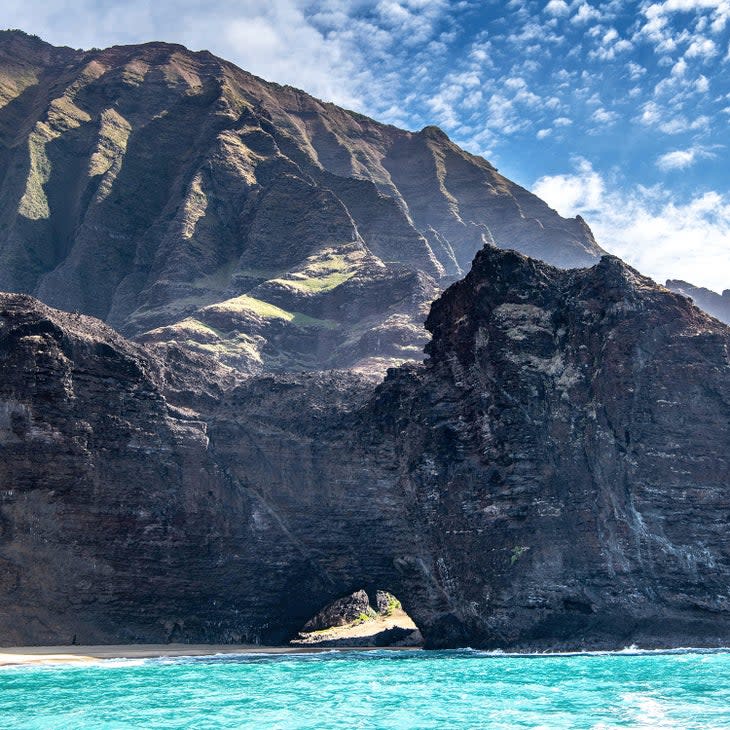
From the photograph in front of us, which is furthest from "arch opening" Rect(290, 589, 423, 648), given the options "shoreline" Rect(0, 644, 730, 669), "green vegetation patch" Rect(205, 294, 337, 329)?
"green vegetation patch" Rect(205, 294, 337, 329)

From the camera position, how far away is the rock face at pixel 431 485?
176ft

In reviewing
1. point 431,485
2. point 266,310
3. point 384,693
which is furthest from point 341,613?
point 266,310

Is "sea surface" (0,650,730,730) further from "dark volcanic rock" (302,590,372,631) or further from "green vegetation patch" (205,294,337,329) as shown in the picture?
"green vegetation patch" (205,294,337,329)

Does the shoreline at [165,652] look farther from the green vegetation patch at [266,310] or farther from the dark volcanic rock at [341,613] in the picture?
the green vegetation patch at [266,310]

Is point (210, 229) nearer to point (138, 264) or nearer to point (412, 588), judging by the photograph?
point (138, 264)

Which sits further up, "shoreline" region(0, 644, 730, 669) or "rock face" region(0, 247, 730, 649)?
"rock face" region(0, 247, 730, 649)

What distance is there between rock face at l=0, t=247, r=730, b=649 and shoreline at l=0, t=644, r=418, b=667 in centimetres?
111

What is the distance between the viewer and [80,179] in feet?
611

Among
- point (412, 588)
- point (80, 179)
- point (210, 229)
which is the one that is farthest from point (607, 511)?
point (80, 179)

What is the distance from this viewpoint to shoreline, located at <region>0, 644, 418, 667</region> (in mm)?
49812

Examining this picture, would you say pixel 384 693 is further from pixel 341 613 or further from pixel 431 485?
pixel 341 613

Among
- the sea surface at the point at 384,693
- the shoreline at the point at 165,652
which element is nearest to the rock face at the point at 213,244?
the shoreline at the point at 165,652

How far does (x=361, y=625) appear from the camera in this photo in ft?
243

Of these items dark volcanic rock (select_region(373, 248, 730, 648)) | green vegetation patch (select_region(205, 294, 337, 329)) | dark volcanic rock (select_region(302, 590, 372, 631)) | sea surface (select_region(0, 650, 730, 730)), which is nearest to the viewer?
sea surface (select_region(0, 650, 730, 730))
